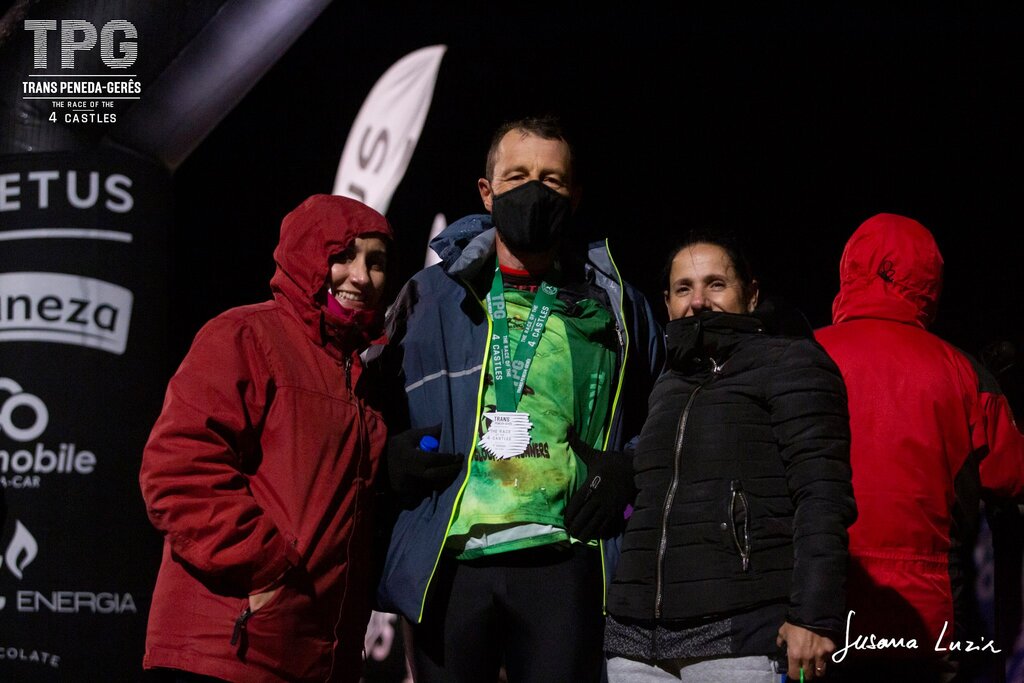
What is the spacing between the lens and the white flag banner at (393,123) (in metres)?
4.16

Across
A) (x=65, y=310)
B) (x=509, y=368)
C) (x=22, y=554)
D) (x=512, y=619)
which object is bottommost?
(x=512, y=619)

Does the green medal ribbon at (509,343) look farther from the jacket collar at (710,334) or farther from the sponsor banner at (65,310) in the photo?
the sponsor banner at (65,310)

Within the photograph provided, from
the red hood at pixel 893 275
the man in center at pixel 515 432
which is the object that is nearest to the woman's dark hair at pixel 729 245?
the man in center at pixel 515 432

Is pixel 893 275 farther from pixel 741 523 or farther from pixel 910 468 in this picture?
pixel 741 523

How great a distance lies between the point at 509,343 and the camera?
2.46 meters

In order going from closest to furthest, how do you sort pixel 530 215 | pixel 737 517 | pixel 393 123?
pixel 737 517 → pixel 530 215 → pixel 393 123

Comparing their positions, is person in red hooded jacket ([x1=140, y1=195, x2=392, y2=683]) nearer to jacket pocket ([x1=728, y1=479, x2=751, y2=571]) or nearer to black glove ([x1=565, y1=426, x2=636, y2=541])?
black glove ([x1=565, y1=426, x2=636, y2=541])

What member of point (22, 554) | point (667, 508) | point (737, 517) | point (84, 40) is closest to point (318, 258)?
point (667, 508)

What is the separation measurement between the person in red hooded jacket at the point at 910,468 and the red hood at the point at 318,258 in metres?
1.08

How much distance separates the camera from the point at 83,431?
12.9 feet

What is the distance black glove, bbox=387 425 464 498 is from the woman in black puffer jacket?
1.22 feet

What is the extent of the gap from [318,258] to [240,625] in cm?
71

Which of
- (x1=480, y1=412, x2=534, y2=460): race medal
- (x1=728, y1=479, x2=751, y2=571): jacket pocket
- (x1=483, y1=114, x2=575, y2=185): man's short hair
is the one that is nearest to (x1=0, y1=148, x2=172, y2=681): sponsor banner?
(x1=483, y1=114, x2=575, y2=185): man's short hair

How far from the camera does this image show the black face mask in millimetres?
2469
